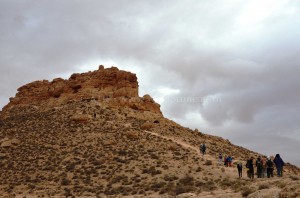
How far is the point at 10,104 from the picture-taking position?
56.5 m

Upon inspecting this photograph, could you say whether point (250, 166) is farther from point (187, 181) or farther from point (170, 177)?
point (170, 177)

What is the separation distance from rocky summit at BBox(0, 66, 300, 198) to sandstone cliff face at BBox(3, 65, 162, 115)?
14cm

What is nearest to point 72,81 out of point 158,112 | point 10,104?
point 10,104

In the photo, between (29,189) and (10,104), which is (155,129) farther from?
(10,104)

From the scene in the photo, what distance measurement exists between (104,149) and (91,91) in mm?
18828

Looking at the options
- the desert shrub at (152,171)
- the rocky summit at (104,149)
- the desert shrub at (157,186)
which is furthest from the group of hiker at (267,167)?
the desert shrub at (152,171)

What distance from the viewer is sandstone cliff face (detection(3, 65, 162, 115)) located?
51656 mm

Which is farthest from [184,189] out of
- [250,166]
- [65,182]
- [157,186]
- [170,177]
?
[65,182]

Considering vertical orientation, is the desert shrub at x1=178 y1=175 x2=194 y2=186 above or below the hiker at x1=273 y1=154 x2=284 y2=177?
below

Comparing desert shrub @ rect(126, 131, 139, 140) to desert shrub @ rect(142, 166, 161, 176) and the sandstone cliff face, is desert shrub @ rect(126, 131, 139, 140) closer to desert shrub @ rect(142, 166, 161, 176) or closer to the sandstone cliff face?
desert shrub @ rect(142, 166, 161, 176)

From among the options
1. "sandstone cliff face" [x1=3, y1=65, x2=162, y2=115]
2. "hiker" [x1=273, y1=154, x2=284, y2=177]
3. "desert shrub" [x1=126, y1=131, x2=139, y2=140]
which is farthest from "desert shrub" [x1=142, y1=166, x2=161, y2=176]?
"sandstone cliff face" [x1=3, y1=65, x2=162, y2=115]

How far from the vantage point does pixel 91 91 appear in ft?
174

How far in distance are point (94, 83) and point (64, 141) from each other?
17164 millimetres

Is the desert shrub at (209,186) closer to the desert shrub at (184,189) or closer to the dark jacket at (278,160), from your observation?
the desert shrub at (184,189)
